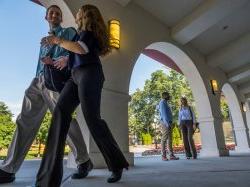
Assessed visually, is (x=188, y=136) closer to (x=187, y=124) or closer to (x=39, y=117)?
(x=187, y=124)

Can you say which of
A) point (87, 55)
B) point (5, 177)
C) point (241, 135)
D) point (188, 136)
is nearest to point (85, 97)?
point (87, 55)

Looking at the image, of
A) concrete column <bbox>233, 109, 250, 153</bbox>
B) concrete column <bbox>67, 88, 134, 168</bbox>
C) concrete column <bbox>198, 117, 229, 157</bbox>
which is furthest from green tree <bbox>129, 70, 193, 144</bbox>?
concrete column <bbox>67, 88, 134, 168</bbox>

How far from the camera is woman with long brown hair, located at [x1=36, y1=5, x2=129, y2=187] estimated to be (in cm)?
115

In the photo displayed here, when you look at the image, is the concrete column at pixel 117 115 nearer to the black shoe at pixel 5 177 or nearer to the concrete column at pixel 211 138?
the black shoe at pixel 5 177

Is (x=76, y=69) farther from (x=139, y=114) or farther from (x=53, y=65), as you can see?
(x=139, y=114)

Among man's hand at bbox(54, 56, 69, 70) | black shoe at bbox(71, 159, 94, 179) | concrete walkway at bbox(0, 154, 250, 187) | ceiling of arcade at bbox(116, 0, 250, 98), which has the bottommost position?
concrete walkway at bbox(0, 154, 250, 187)

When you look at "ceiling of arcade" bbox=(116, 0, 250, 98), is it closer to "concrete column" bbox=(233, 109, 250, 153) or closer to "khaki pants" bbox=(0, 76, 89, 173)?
"concrete column" bbox=(233, 109, 250, 153)

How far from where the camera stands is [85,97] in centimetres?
125

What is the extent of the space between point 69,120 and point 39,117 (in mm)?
579

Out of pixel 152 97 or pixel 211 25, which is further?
pixel 152 97

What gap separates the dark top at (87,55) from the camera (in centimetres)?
131

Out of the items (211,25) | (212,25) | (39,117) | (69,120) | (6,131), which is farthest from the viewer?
(6,131)

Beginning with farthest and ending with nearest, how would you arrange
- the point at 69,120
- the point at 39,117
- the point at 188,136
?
the point at 188,136
the point at 39,117
the point at 69,120

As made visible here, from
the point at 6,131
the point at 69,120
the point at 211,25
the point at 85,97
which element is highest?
the point at 211,25
